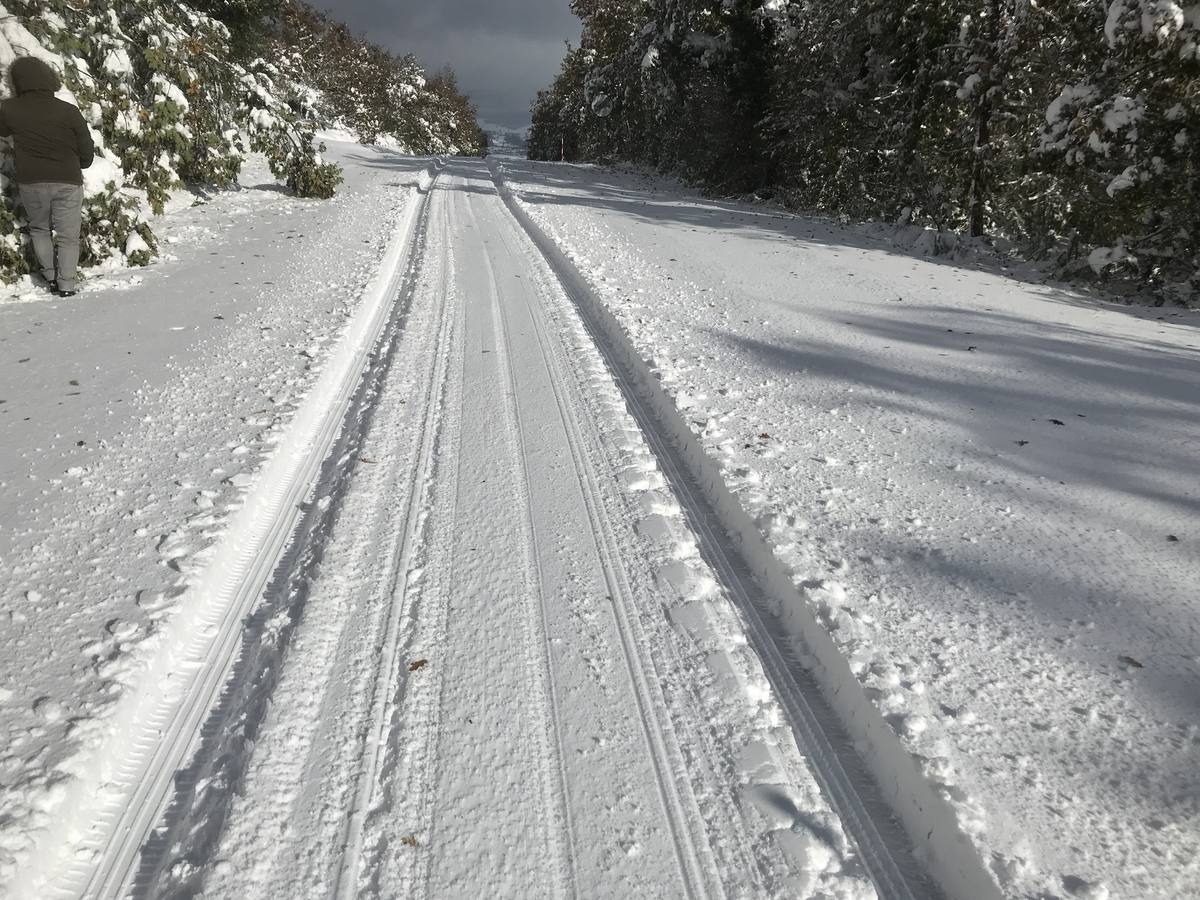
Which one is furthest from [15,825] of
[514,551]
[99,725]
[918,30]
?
[918,30]

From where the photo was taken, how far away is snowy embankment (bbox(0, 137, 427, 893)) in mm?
1964

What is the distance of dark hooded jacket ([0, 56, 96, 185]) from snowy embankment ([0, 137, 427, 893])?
1047mm

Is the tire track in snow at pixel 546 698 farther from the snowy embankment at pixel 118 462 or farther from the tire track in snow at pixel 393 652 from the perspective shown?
the snowy embankment at pixel 118 462

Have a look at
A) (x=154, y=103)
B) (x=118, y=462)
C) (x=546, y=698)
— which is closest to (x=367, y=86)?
(x=154, y=103)

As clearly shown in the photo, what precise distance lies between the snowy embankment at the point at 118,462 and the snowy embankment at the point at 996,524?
2.42 m

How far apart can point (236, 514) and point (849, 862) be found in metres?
2.73

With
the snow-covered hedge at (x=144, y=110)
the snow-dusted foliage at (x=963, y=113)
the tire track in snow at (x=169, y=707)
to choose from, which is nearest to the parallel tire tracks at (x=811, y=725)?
the tire track in snow at (x=169, y=707)

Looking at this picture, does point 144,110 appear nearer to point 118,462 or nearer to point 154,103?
point 154,103

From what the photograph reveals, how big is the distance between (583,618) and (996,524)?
2.08 meters

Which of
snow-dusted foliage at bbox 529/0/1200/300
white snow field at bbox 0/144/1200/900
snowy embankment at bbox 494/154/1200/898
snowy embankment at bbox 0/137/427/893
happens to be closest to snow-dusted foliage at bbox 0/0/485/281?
snowy embankment at bbox 0/137/427/893

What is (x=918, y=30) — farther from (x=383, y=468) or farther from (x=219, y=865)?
(x=219, y=865)

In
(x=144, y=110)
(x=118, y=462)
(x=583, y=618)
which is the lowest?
(x=583, y=618)

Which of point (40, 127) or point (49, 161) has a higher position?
point (40, 127)

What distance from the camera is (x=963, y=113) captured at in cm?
1105
